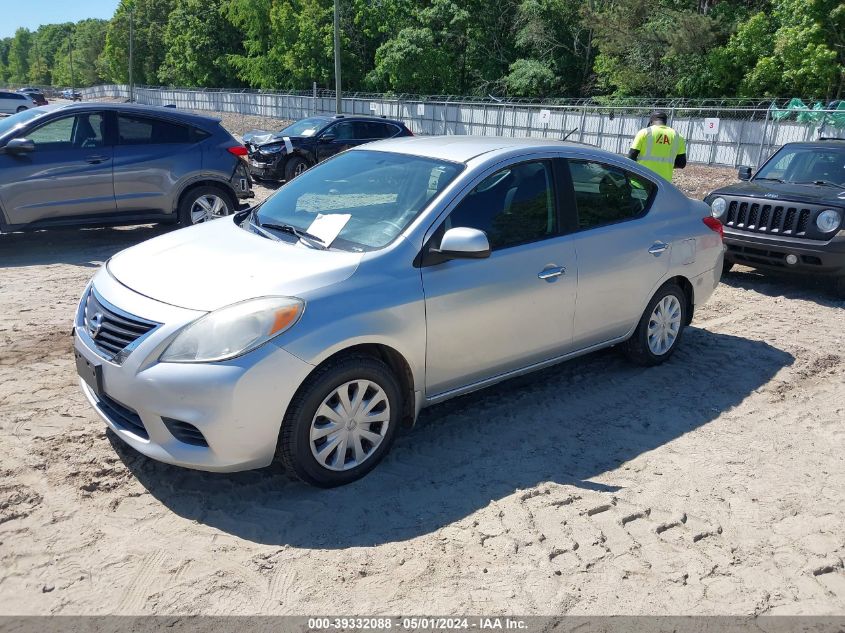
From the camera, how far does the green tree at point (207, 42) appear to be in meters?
69.4

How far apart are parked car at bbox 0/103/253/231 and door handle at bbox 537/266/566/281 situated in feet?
20.5

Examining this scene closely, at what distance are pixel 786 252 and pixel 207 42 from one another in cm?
6991

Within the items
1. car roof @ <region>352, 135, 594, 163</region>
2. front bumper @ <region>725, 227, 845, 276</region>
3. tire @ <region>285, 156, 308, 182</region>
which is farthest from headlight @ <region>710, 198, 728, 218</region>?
tire @ <region>285, 156, 308, 182</region>

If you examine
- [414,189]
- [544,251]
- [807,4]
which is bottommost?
[544,251]

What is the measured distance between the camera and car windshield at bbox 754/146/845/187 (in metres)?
8.92

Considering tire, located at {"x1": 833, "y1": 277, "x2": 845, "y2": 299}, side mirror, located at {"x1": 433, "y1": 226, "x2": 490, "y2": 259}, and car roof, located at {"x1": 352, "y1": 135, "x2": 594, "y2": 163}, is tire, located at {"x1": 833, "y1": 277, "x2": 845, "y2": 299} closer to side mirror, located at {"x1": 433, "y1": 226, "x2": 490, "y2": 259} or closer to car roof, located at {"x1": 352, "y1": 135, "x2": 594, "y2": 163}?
car roof, located at {"x1": 352, "y1": 135, "x2": 594, "y2": 163}

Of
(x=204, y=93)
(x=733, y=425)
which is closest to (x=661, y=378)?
(x=733, y=425)

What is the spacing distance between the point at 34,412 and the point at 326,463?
6.70 feet

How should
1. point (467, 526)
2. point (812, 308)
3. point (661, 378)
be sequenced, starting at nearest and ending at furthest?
point (467, 526), point (661, 378), point (812, 308)

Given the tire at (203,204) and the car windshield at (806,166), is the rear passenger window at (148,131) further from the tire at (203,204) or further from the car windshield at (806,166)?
the car windshield at (806,166)

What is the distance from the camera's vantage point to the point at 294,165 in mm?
16094

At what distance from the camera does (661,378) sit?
5.73m

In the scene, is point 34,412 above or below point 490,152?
below

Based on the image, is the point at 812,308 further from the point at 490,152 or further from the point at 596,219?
the point at 490,152
